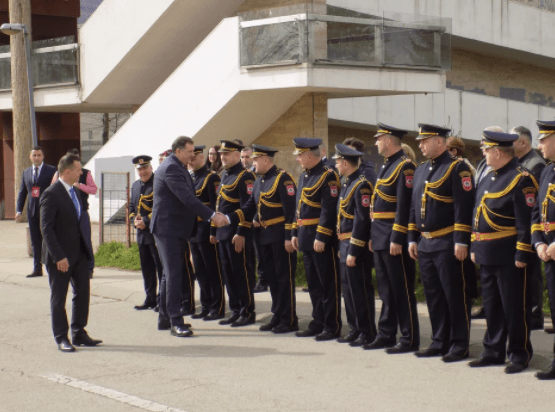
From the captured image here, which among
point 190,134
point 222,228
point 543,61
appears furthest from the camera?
point 543,61

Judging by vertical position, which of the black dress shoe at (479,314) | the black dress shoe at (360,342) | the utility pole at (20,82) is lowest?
the black dress shoe at (360,342)

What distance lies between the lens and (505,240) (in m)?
7.18

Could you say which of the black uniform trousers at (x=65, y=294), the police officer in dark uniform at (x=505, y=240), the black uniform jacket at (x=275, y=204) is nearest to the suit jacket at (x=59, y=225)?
the black uniform trousers at (x=65, y=294)

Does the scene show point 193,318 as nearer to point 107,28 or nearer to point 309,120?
point 309,120

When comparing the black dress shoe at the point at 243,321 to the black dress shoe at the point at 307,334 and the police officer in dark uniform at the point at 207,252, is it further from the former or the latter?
the black dress shoe at the point at 307,334

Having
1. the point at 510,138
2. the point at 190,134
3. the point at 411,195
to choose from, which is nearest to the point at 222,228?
the point at 411,195

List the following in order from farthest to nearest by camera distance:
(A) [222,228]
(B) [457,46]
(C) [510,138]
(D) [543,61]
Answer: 1. (D) [543,61]
2. (B) [457,46]
3. (A) [222,228]
4. (C) [510,138]

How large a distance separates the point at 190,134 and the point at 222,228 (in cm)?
970

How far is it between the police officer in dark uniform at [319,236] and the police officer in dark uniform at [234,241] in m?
0.91

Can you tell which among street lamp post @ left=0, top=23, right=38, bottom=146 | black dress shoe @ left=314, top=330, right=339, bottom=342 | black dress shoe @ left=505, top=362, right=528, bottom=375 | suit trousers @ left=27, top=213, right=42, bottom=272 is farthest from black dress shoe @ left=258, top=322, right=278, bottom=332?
street lamp post @ left=0, top=23, right=38, bottom=146

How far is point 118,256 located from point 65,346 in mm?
6913

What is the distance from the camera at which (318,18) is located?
678 inches

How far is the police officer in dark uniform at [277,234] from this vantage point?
9258 millimetres

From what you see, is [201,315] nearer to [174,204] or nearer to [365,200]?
[174,204]
